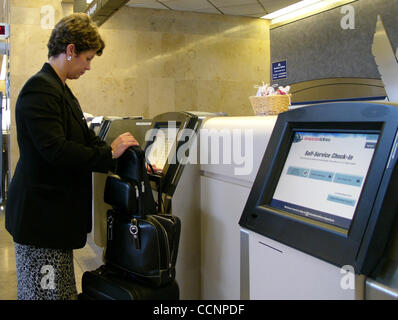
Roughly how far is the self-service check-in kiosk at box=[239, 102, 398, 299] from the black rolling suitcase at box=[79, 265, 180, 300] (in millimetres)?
532

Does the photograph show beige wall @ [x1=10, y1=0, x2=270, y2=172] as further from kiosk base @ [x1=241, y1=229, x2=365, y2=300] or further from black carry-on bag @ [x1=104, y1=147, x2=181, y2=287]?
kiosk base @ [x1=241, y1=229, x2=365, y2=300]

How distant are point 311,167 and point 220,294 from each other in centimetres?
113

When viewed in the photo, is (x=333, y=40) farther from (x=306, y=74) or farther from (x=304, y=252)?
(x=304, y=252)

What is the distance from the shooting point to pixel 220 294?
2.06m

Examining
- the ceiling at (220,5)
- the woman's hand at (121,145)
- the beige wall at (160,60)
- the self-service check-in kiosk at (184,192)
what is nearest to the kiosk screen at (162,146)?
the self-service check-in kiosk at (184,192)

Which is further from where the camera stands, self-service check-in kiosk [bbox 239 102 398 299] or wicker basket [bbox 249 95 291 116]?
wicker basket [bbox 249 95 291 116]

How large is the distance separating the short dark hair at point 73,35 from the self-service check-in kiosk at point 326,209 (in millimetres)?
996

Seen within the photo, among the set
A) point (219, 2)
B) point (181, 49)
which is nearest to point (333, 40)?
point (219, 2)

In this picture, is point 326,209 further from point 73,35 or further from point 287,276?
point 73,35

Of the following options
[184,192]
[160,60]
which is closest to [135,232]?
[184,192]

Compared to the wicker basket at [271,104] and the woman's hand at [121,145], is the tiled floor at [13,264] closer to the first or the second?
the woman's hand at [121,145]

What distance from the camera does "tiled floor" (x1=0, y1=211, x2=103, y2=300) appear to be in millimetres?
3141

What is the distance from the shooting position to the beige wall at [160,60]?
5457 mm

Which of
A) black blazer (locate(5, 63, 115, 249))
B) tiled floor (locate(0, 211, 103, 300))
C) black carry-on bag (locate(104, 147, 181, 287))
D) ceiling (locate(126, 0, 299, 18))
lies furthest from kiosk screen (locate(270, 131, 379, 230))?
ceiling (locate(126, 0, 299, 18))
